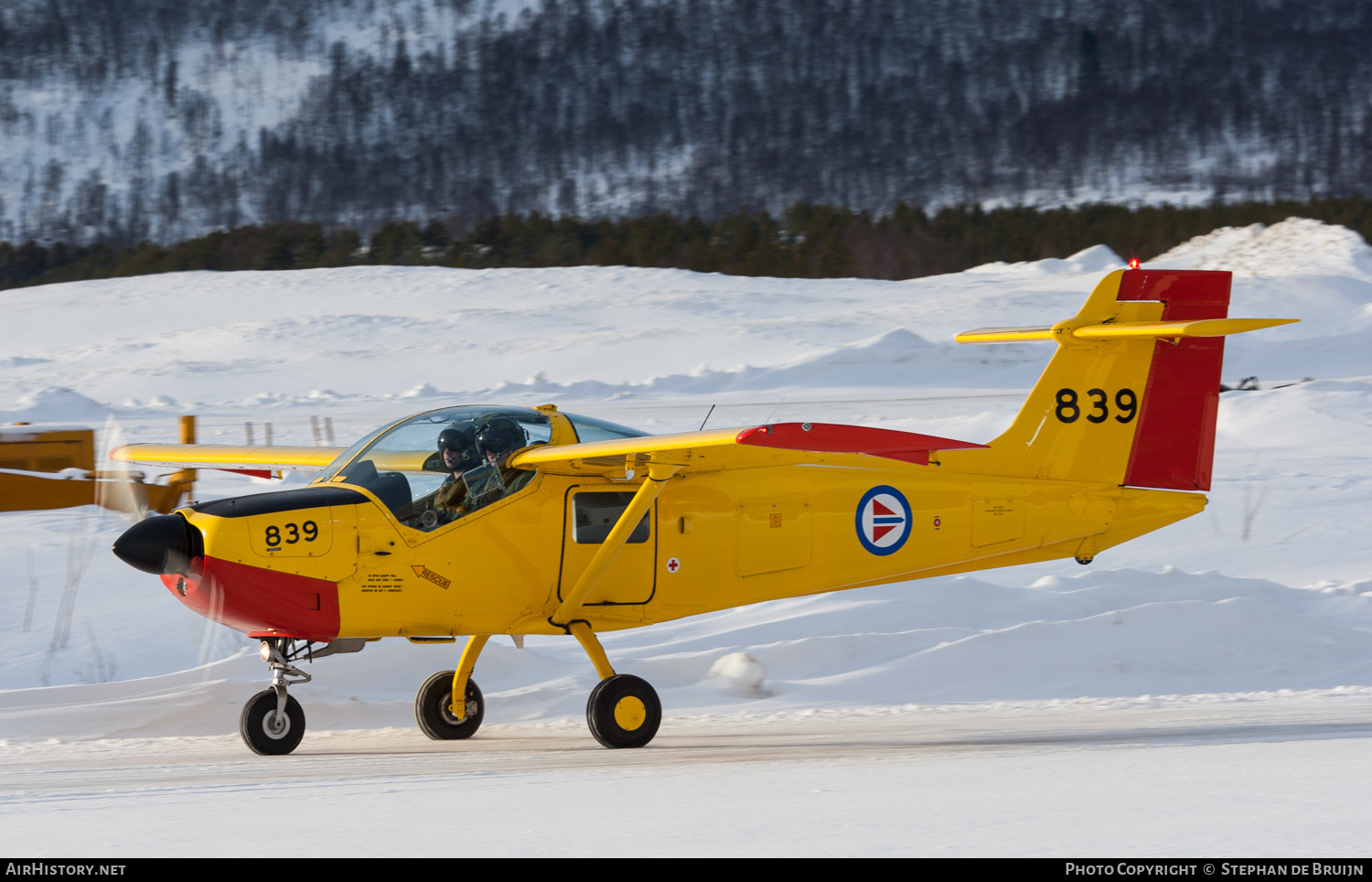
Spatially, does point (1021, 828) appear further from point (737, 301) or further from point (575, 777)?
point (737, 301)

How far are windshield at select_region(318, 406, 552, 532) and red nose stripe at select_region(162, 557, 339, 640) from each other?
0.55m

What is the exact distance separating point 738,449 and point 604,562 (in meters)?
0.88

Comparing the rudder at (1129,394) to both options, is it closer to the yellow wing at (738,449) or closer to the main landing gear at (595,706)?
the yellow wing at (738,449)

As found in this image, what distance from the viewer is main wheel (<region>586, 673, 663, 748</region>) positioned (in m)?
7.02

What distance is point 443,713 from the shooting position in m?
7.66

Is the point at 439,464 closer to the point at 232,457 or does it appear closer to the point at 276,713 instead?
the point at 276,713

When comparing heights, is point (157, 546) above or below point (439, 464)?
below

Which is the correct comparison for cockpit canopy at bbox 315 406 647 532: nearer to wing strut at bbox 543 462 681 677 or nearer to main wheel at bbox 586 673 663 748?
wing strut at bbox 543 462 681 677

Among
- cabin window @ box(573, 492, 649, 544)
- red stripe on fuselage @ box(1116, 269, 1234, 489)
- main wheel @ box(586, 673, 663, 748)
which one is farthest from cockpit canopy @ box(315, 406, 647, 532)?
red stripe on fuselage @ box(1116, 269, 1234, 489)

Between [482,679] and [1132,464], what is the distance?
4160 mm

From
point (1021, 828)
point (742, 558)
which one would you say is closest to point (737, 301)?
point (742, 558)

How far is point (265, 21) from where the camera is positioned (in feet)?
430

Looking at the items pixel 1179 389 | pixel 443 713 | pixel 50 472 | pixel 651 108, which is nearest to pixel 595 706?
pixel 443 713

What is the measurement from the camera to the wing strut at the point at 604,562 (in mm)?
6945
